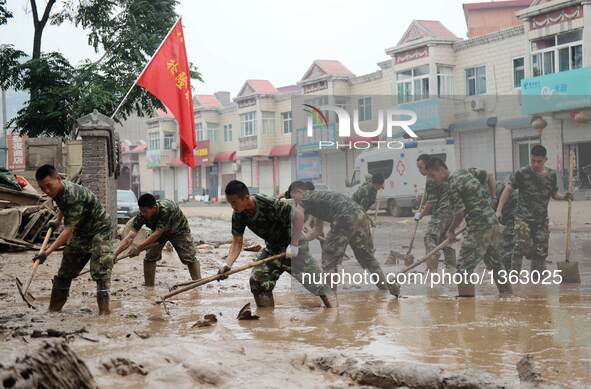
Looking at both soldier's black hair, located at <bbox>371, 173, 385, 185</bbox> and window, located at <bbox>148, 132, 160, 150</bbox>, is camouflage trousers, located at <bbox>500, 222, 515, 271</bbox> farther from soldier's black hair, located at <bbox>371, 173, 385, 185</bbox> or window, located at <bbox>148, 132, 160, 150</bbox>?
window, located at <bbox>148, 132, 160, 150</bbox>

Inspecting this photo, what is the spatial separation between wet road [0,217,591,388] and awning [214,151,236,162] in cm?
3843

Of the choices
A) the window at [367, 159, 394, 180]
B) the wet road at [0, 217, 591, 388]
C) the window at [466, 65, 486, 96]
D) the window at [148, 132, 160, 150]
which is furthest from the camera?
the window at [148, 132, 160, 150]

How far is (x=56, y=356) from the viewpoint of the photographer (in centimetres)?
314

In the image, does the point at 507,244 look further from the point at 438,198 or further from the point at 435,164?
the point at 435,164

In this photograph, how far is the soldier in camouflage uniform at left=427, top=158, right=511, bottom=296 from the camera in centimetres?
805

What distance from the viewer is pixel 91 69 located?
69.0 ft

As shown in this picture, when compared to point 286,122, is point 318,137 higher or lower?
lower

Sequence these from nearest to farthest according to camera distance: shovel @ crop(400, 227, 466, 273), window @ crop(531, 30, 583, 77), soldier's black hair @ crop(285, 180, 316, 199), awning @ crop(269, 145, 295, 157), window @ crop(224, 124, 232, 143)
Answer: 1. soldier's black hair @ crop(285, 180, 316, 199)
2. shovel @ crop(400, 227, 466, 273)
3. window @ crop(531, 30, 583, 77)
4. awning @ crop(269, 145, 295, 157)
5. window @ crop(224, 124, 232, 143)

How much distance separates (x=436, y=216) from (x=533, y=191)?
3.69 feet

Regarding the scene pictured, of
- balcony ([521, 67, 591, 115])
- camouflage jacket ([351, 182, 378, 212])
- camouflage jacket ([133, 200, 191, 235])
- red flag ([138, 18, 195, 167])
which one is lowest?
camouflage jacket ([133, 200, 191, 235])

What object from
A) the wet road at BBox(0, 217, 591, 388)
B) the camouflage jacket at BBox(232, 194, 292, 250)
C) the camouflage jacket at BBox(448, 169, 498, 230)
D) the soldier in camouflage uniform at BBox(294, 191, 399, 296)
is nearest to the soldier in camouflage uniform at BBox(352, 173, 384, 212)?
the soldier in camouflage uniform at BBox(294, 191, 399, 296)

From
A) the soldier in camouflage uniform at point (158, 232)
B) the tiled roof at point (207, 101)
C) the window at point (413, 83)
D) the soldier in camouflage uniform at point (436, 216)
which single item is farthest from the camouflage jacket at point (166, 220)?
the tiled roof at point (207, 101)

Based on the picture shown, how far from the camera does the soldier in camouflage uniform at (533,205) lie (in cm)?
838

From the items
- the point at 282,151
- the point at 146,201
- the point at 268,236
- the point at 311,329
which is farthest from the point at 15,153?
the point at 282,151
